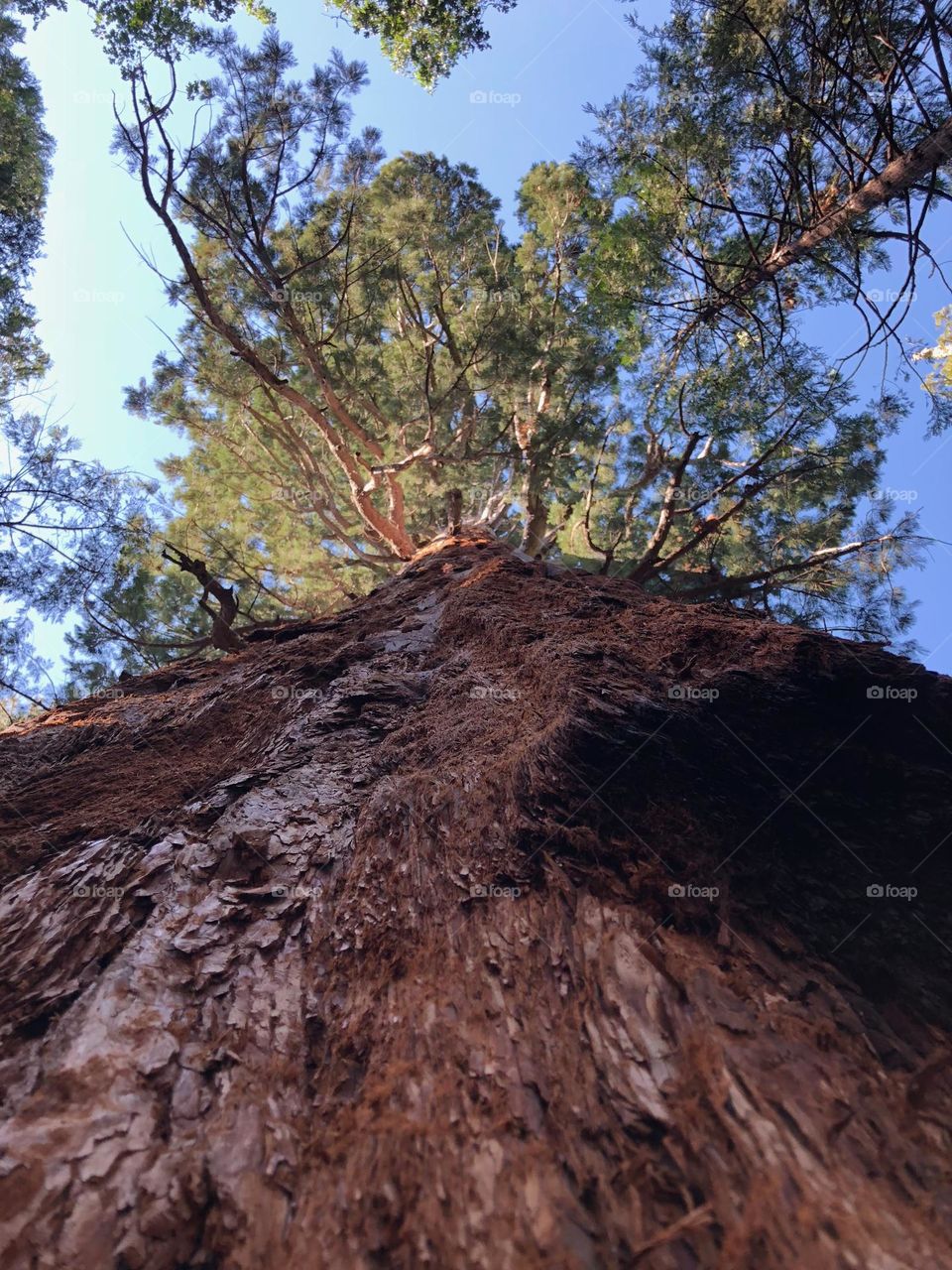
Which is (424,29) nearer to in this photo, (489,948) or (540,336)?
(540,336)

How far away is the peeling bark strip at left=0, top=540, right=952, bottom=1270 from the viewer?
925 mm

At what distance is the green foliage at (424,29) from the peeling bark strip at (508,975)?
6.70m

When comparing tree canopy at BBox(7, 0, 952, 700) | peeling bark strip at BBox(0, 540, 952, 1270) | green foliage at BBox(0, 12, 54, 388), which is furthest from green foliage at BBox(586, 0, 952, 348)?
green foliage at BBox(0, 12, 54, 388)

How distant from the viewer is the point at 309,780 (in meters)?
2.04

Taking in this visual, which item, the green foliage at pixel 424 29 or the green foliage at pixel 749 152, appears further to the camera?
the green foliage at pixel 424 29

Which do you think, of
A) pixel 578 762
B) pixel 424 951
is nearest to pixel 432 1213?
pixel 424 951

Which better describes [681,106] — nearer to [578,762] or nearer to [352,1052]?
[578,762]

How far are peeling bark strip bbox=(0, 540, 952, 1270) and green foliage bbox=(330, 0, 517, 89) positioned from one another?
670cm

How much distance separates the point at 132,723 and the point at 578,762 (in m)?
1.91

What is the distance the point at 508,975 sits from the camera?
4.25ft

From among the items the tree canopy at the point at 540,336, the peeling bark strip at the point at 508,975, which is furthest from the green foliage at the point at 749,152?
the peeling bark strip at the point at 508,975

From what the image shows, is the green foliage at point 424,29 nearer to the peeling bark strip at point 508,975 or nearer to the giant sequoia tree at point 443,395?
the giant sequoia tree at point 443,395

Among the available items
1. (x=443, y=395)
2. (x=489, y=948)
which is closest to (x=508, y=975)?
(x=489, y=948)

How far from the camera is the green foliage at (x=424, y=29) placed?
19.6 feet
